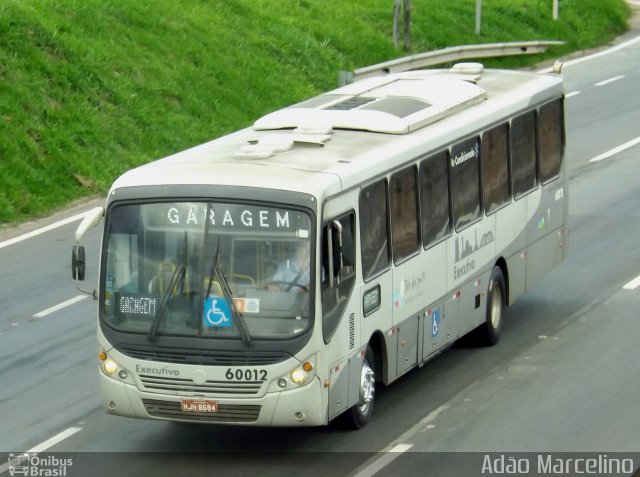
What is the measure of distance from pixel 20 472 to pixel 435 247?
15.0ft

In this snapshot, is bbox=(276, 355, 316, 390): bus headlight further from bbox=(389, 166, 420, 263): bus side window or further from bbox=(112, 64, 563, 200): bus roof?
bbox=(389, 166, 420, 263): bus side window

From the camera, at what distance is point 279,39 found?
3184 centimetres

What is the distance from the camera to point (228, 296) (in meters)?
12.4

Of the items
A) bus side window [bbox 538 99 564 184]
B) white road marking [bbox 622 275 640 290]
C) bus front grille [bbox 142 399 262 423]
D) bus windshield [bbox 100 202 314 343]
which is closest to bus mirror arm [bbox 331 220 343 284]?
bus windshield [bbox 100 202 314 343]

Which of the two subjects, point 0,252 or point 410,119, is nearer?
point 410,119

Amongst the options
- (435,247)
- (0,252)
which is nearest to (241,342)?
(435,247)

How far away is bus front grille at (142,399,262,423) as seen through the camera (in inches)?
492

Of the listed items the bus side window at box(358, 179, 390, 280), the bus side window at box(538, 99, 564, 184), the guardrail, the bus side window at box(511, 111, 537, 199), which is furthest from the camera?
the guardrail

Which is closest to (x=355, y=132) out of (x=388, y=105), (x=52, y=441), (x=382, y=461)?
(x=388, y=105)

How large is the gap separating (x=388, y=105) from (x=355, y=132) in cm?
83

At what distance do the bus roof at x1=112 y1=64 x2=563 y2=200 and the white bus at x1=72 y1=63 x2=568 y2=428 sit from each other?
0.08ft

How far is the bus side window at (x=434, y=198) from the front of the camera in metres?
14.8

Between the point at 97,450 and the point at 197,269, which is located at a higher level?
the point at 197,269

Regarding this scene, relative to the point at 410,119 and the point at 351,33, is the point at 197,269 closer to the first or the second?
the point at 410,119
